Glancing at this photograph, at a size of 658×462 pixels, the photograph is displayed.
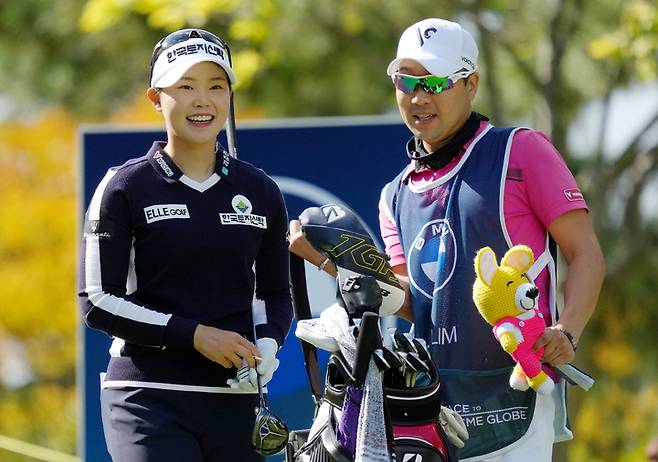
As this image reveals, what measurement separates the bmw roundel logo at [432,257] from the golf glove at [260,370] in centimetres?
49

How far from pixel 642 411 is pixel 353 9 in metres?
7.34

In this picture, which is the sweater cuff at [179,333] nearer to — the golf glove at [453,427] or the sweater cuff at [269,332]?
the sweater cuff at [269,332]

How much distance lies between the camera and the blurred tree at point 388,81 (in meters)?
9.27

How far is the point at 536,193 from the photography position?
14.3 ft

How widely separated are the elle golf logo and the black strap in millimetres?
202

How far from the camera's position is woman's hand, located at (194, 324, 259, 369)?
4.14 meters

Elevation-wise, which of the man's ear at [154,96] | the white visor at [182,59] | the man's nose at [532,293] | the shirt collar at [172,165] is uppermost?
the white visor at [182,59]

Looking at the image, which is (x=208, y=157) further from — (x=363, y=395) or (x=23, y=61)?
(x=23, y=61)

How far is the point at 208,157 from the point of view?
4387 millimetres

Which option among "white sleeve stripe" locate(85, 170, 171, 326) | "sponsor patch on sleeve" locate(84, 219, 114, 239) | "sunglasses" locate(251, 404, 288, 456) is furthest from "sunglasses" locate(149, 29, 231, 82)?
"sunglasses" locate(251, 404, 288, 456)

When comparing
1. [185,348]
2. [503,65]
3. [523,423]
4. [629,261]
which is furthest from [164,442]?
[503,65]

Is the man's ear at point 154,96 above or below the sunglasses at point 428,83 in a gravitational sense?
below

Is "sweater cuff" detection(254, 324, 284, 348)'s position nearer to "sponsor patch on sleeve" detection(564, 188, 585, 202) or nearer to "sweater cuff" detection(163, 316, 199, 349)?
"sweater cuff" detection(163, 316, 199, 349)

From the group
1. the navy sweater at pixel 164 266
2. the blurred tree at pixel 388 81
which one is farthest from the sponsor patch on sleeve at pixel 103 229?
the blurred tree at pixel 388 81
